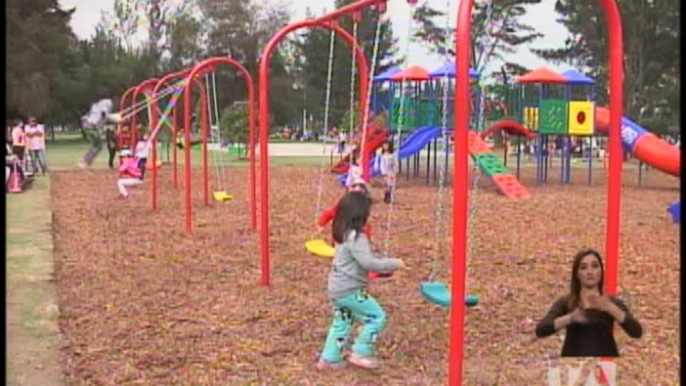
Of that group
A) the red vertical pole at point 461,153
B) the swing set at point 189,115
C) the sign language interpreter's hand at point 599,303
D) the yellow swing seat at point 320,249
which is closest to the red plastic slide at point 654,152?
the swing set at point 189,115

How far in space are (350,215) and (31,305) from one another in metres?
3.07

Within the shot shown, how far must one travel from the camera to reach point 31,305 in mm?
6855

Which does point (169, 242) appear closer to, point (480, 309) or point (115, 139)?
point (480, 309)

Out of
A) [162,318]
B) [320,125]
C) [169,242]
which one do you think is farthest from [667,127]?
[162,318]

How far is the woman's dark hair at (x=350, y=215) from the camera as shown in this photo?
5.04 metres

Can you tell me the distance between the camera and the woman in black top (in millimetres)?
3818

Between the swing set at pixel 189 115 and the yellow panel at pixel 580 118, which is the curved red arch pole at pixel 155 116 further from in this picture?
the yellow panel at pixel 580 118

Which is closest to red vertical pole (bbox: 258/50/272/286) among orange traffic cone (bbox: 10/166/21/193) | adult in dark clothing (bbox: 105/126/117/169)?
orange traffic cone (bbox: 10/166/21/193)

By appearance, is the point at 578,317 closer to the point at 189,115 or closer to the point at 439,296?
the point at 439,296

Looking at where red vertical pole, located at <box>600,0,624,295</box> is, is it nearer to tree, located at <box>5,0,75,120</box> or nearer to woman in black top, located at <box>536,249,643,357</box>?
woman in black top, located at <box>536,249,643,357</box>

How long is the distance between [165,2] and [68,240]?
47278 millimetres

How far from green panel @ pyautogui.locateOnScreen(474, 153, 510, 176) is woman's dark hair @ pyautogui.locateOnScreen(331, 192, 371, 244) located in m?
13.0

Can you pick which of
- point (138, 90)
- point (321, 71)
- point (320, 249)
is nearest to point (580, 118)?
point (138, 90)

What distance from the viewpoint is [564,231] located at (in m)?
11.4
